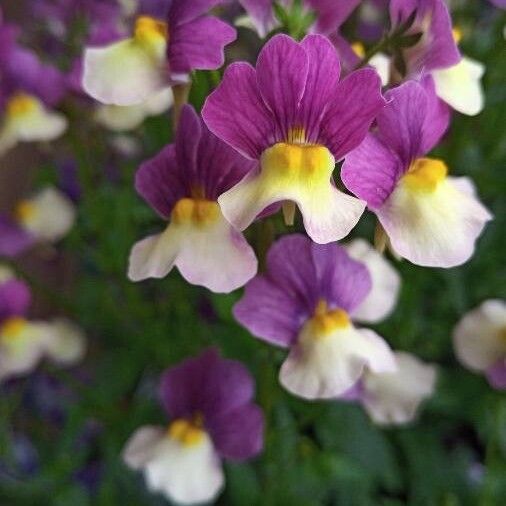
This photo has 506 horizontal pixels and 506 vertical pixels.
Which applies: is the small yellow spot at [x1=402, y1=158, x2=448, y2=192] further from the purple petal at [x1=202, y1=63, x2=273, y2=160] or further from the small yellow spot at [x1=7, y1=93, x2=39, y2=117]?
the small yellow spot at [x1=7, y1=93, x2=39, y2=117]

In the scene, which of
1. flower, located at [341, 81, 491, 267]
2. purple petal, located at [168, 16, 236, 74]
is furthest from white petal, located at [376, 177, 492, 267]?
purple petal, located at [168, 16, 236, 74]

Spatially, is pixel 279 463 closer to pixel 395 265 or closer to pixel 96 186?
pixel 395 265

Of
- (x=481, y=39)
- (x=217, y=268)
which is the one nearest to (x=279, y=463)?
(x=217, y=268)

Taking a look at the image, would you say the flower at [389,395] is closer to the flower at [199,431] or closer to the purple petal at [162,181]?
the flower at [199,431]

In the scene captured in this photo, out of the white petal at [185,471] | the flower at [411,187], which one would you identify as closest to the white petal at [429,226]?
the flower at [411,187]

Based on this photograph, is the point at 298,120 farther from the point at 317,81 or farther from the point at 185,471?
the point at 185,471
